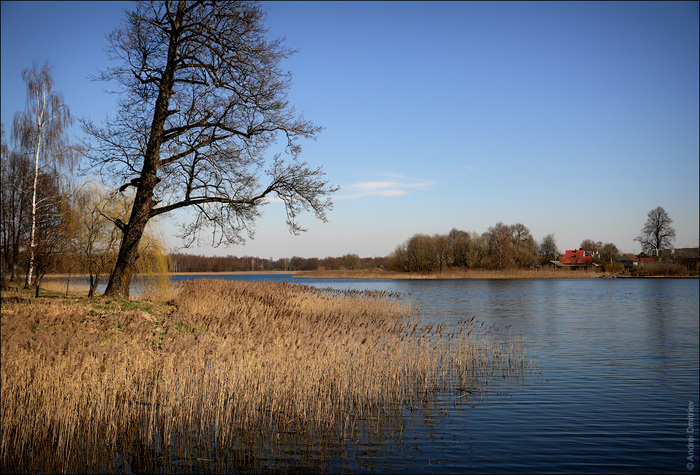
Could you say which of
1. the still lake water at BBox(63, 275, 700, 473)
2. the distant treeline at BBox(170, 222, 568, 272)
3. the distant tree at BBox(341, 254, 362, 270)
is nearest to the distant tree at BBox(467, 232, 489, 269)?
the distant treeline at BBox(170, 222, 568, 272)

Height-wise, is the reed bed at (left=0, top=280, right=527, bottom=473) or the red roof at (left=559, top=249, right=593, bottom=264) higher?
the red roof at (left=559, top=249, right=593, bottom=264)

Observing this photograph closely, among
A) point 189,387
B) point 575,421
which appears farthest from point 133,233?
point 575,421

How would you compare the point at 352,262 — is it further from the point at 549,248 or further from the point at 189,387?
the point at 189,387

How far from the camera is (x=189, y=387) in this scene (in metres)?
8.25

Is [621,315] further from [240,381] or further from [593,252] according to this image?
[593,252]

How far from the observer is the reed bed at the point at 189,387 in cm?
670

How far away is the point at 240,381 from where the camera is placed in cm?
848

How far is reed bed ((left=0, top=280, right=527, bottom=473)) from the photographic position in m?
6.70

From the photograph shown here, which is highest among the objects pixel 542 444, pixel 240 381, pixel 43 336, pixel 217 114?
pixel 217 114

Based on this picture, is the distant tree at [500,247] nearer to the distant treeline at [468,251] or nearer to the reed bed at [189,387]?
the distant treeline at [468,251]

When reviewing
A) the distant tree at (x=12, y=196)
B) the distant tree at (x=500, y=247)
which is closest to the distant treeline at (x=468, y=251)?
the distant tree at (x=500, y=247)

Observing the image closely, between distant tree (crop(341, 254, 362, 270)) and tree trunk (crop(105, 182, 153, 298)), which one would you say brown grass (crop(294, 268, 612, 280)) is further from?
tree trunk (crop(105, 182, 153, 298))

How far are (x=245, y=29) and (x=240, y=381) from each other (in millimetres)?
11200

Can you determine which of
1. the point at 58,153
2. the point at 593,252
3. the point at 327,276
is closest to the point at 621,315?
the point at 58,153
